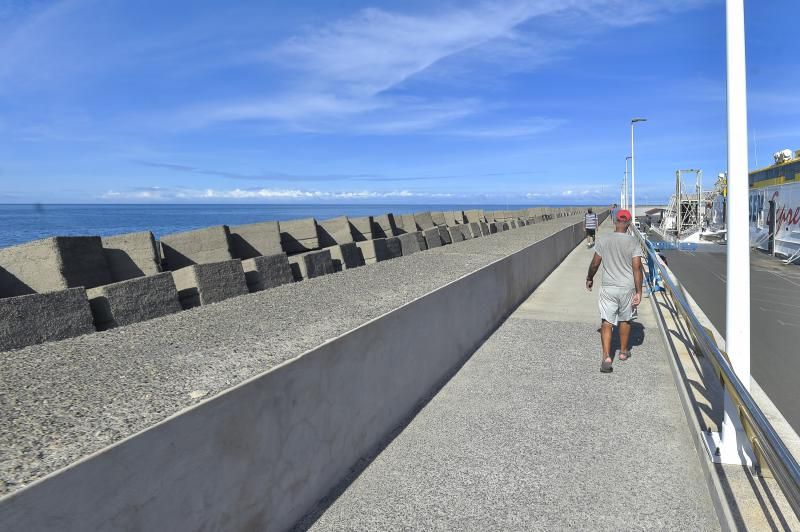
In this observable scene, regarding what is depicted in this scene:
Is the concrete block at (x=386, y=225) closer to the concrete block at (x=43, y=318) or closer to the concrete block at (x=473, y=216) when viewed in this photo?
the concrete block at (x=473, y=216)

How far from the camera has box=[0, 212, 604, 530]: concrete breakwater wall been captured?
231cm

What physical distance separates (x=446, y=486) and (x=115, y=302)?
131 inches

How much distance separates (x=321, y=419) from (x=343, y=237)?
1165cm

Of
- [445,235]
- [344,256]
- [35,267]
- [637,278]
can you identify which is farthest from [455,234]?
[35,267]

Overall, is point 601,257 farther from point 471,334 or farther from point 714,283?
point 714,283

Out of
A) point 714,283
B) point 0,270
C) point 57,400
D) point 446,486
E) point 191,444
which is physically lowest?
point 714,283

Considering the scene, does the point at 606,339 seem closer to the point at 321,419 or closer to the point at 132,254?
the point at 321,419

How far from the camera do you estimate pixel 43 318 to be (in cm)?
467

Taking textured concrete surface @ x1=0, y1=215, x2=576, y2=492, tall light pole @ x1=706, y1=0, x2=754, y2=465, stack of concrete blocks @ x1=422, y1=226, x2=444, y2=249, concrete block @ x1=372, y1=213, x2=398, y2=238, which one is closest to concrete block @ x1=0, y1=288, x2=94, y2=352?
textured concrete surface @ x1=0, y1=215, x2=576, y2=492

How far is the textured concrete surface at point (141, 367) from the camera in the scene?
2.54 metres

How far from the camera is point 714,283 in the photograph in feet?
61.8

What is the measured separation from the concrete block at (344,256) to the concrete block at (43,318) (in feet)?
18.5

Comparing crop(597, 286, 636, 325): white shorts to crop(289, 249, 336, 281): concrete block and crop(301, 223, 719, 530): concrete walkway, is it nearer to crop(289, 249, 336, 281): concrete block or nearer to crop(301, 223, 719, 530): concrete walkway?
crop(301, 223, 719, 530): concrete walkway

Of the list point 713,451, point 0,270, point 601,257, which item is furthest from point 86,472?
point 601,257
